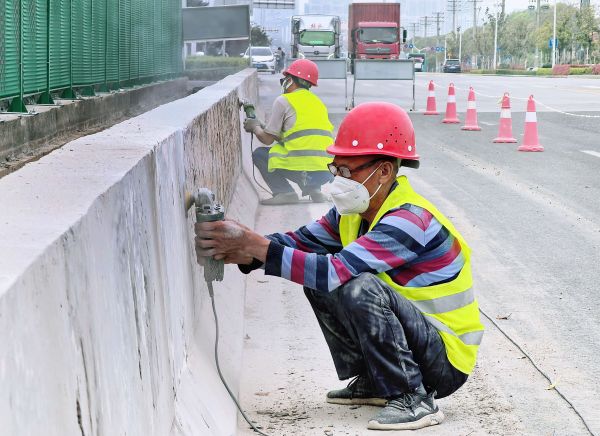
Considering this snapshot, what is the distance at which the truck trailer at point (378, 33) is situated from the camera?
57406 mm

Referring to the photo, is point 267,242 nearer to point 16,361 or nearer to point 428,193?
point 16,361

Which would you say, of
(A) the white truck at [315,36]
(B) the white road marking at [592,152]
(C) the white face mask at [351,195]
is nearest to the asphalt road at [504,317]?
(C) the white face mask at [351,195]

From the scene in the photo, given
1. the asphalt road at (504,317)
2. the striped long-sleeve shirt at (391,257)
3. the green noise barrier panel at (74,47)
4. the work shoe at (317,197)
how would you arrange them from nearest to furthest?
the striped long-sleeve shirt at (391,257), the asphalt road at (504,317), the work shoe at (317,197), the green noise barrier panel at (74,47)

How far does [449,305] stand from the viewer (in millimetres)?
5043

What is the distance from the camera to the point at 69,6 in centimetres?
1880

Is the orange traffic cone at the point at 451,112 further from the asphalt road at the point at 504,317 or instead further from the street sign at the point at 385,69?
the asphalt road at the point at 504,317

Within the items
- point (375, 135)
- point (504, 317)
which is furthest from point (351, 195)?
point (504, 317)

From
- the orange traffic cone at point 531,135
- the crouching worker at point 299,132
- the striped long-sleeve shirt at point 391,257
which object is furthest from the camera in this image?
the orange traffic cone at point 531,135

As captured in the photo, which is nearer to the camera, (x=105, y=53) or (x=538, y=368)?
(x=538, y=368)

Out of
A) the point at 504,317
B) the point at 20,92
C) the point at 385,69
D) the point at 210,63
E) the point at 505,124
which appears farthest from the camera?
the point at 210,63

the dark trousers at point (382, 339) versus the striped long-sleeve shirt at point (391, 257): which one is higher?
the striped long-sleeve shirt at point (391, 257)

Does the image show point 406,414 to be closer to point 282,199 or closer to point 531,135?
point 282,199

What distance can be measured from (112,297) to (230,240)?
1504 millimetres

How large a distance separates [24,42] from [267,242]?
38.0ft
